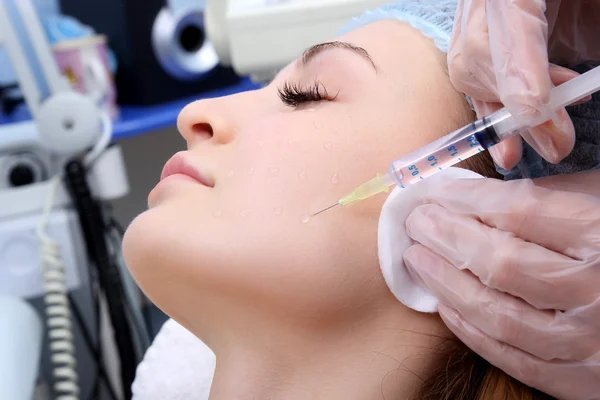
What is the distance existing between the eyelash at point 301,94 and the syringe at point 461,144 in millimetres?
166

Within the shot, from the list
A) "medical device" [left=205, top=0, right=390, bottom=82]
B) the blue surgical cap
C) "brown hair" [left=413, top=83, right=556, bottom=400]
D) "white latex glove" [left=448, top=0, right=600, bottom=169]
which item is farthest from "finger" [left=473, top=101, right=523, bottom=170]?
"medical device" [left=205, top=0, right=390, bottom=82]

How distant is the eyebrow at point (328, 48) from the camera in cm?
77

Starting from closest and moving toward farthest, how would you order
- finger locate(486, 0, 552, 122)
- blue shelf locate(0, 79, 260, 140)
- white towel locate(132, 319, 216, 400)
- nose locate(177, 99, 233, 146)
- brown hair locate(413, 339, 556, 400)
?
finger locate(486, 0, 552, 122) < brown hair locate(413, 339, 556, 400) < nose locate(177, 99, 233, 146) < white towel locate(132, 319, 216, 400) < blue shelf locate(0, 79, 260, 140)

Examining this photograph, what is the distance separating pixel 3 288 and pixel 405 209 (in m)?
1.00

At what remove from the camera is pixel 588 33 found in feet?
2.30

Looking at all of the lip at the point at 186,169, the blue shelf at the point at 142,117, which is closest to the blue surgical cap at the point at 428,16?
the lip at the point at 186,169

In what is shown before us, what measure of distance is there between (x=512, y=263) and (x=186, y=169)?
1.42 ft

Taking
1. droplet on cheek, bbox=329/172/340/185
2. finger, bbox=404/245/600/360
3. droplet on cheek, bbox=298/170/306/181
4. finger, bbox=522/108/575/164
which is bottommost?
finger, bbox=404/245/600/360

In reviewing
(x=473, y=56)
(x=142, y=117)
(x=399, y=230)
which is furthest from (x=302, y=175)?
(x=142, y=117)

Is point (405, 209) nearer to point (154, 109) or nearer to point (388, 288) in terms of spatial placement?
point (388, 288)

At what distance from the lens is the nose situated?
2.52 feet

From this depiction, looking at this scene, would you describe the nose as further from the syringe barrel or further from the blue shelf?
the blue shelf

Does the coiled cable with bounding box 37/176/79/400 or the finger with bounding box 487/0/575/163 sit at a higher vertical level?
the finger with bounding box 487/0/575/163

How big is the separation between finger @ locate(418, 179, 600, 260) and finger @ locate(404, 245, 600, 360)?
0.07m
